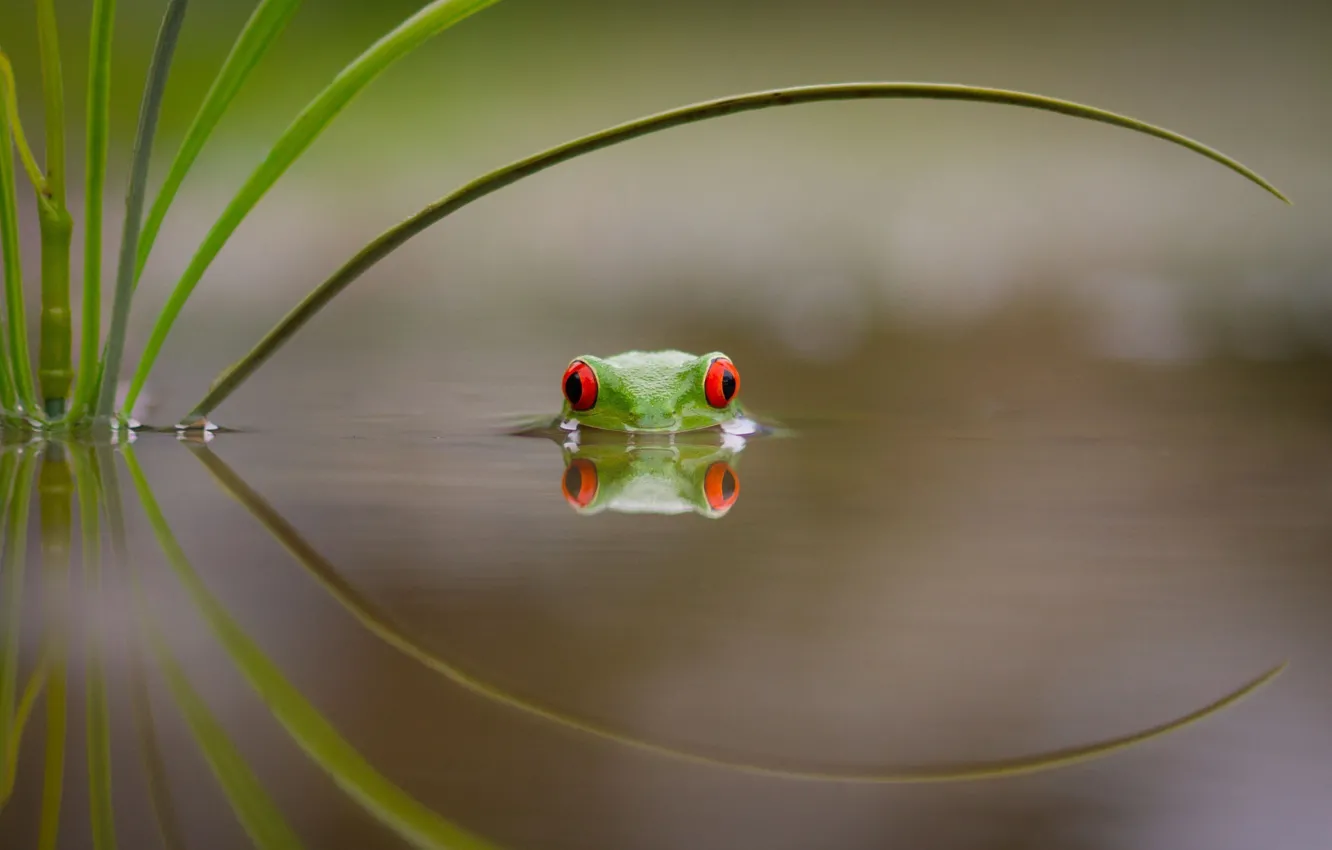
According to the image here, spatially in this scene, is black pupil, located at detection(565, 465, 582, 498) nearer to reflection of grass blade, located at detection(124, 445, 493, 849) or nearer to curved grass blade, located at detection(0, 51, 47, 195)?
reflection of grass blade, located at detection(124, 445, 493, 849)

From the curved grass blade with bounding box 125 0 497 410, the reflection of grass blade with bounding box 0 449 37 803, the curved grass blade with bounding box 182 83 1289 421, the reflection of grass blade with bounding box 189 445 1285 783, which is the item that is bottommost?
the reflection of grass blade with bounding box 189 445 1285 783

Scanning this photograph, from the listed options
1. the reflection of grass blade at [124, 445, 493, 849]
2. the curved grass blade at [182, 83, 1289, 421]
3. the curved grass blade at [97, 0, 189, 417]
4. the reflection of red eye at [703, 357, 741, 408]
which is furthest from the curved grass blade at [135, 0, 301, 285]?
the reflection of red eye at [703, 357, 741, 408]

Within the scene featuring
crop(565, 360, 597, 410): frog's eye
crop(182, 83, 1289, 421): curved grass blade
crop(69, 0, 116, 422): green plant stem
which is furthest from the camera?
crop(565, 360, 597, 410): frog's eye

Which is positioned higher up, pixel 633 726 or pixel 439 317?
pixel 439 317

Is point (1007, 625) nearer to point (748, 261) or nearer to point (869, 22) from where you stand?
point (748, 261)

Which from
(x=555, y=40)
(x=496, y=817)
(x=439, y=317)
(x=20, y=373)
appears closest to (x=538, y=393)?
(x=20, y=373)

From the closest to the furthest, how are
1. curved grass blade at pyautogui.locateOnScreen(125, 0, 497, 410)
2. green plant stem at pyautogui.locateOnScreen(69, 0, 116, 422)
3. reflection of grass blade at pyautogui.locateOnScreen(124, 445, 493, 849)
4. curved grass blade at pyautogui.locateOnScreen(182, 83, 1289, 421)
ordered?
reflection of grass blade at pyautogui.locateOnScreen(124, 445, 493, 849), curved grass blade at pyautogui.locateOnScreen(182, 83, 1289, 421), curved grass blade at pyautogui.locateOnScreen(125, 0, 497, 410), green plant stem at pyautogui.locateOnScreen(69, 0, 116, 422)

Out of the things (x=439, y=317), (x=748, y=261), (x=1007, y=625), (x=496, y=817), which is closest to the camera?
(x=496, y=817)

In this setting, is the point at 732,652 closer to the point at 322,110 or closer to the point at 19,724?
the point at 19,724
